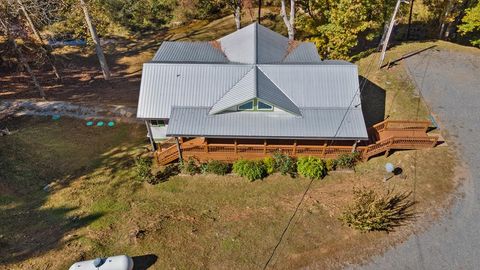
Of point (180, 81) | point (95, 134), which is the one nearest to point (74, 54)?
point (95, 134)

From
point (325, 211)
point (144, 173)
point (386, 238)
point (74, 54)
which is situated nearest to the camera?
point (386, 238)

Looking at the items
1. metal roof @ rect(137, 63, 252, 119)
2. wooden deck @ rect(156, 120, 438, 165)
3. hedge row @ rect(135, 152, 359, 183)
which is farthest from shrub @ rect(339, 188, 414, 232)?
metal roof @ rect(137, 63, 252, 119)

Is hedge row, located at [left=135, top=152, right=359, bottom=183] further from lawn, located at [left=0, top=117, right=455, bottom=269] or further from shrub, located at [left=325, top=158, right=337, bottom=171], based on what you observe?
lawn, located at [left=0, top=117, right=455, bottom=269]

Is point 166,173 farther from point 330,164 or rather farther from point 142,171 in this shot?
point 330,164

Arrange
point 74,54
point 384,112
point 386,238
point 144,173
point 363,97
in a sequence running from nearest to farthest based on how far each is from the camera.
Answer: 1. point 386,238
2. point 144,173
3. point 384,112
4. point 363,97
5. point 74,54

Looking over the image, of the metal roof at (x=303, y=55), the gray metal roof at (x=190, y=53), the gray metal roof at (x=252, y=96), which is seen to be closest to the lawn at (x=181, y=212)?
the gray metal roof at (x=252, y=96)

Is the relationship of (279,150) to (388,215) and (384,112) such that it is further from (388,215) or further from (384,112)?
(384,112)

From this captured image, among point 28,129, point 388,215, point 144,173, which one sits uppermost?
point 28,129
